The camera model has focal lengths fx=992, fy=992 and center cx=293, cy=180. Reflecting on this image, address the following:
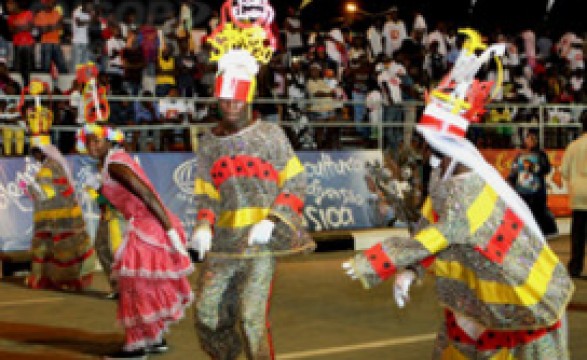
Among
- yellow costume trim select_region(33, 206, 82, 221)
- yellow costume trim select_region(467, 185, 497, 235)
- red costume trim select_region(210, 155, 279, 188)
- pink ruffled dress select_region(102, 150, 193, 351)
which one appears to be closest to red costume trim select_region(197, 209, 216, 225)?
red costume trim select_region(210, 155, 279, 188)

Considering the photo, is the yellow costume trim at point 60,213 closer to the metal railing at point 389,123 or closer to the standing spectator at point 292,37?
the metal railing at point 389,123

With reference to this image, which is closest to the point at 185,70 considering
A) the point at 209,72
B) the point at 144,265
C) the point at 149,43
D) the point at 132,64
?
the point at 209,72

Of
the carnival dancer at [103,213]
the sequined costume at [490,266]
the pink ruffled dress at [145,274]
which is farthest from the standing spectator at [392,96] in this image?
the sequined costume at [490,266]

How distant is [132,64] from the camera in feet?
58.7

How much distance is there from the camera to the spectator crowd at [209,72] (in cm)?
1675

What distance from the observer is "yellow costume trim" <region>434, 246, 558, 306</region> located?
4914mm

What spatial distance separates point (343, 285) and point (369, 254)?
7.47 metres

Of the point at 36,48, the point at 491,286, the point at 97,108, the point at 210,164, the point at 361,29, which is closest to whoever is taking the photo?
the point at 491,286

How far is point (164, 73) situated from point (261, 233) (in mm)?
12239

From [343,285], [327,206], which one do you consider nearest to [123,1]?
[327,206]

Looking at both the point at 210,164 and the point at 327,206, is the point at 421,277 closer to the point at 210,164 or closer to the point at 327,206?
the point at 210,164

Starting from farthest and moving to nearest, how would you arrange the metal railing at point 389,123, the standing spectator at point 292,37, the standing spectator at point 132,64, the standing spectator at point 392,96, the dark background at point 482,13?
1. the dark background at point 482,13
2. the standing spectator at point 292,37
3. the standing spectator at point 392,96
4. the standing spectator at point 132,64
5. the metal railing at point 389,123

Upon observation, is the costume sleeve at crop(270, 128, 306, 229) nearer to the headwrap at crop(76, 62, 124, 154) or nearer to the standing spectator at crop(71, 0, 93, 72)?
the headwrap at crop(76, 62, 124, 154)

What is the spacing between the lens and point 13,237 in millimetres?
14305
